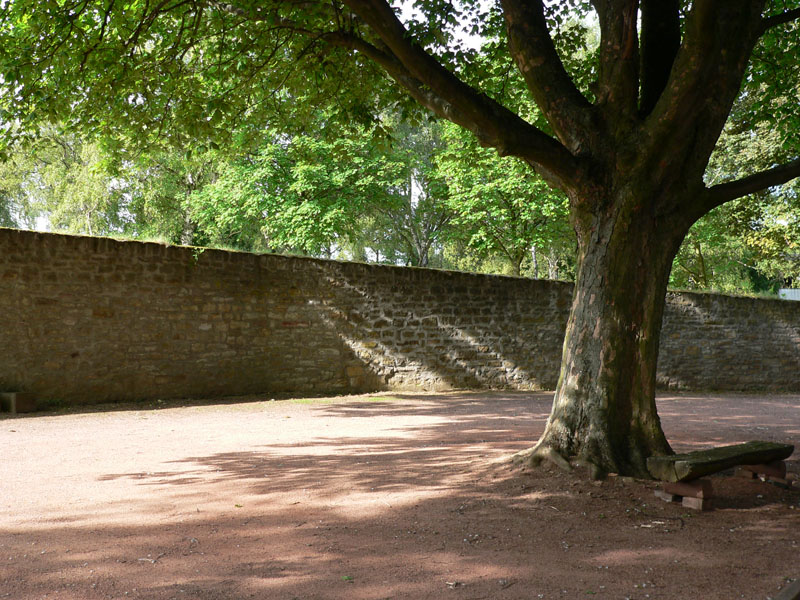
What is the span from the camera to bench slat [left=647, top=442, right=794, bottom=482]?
4.23 m

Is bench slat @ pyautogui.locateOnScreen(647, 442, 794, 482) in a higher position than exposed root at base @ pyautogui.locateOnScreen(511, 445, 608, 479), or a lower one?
higher

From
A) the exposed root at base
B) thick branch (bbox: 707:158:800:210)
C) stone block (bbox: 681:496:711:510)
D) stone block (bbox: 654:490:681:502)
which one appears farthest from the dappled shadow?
stone block (bbox: 681:496:711:510)

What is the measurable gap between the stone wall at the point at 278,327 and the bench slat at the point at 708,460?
7.86m

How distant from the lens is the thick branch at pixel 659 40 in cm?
546

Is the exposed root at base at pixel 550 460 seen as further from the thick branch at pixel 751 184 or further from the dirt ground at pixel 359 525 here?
the thick branch at pixel 751 184

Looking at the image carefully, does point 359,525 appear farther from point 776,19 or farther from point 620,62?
point 776,19

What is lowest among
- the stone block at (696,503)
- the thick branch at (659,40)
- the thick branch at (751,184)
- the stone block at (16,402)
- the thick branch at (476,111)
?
the stone block at (16,402)

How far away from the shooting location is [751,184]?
17.3ft

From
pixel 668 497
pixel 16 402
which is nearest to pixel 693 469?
pixel 668 497

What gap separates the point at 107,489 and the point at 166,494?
490 mm

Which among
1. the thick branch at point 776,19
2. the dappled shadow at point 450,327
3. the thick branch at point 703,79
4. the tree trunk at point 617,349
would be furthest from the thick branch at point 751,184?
the dappled shadow at point 450,327

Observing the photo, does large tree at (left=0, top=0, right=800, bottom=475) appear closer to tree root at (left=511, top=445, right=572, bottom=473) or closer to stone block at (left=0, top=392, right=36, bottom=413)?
tree root at (left=511, top=445, right=572, bottom=473)

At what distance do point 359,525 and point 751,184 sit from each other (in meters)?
4.00

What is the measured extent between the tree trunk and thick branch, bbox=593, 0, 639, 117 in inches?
31.6
